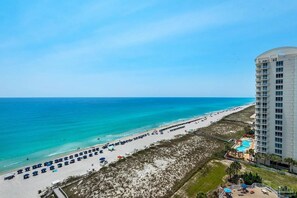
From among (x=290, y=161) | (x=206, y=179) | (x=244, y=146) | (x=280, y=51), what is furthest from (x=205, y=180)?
(x=280, y=51)

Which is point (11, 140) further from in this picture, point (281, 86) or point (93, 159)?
point (281, 86)

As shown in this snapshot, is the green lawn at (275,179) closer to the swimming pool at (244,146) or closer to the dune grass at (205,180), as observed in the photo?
the dune grass at (205,180)

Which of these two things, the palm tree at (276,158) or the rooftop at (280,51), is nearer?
the rooftop at (280,51)

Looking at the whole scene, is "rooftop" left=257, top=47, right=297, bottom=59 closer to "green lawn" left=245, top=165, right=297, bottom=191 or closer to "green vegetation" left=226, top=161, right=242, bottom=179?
"green lawn" left=245, top=165, right=297, bottom=191

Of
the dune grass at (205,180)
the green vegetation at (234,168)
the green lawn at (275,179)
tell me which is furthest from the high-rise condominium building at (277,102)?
the green vegetation at (234,168)

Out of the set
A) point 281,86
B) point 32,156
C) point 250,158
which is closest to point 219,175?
point 250,158

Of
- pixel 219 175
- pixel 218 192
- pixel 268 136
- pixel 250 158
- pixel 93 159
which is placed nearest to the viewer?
pixel 218 192

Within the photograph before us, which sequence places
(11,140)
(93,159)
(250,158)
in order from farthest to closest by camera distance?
(11,140) < (93,159) < (250,158)
